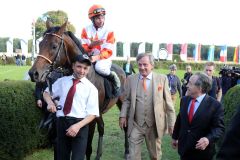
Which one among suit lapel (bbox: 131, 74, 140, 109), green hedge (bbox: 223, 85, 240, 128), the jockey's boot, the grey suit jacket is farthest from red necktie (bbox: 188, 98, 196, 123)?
the jockey's boot

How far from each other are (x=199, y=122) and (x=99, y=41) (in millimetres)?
2374

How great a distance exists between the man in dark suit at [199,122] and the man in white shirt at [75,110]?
104 centimetres

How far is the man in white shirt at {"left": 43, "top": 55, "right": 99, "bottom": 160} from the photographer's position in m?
3.67

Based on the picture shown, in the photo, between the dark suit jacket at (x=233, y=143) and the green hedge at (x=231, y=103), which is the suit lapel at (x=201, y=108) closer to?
the green hedge at (x=231, y=103)

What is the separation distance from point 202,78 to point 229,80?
232 inches

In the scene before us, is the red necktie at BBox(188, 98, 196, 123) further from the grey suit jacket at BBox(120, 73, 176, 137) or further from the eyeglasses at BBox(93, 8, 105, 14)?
the eyeglasses at BBox(93, 8, 105, 14)

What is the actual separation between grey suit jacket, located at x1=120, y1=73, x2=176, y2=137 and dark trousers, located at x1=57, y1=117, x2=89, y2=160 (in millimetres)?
1011

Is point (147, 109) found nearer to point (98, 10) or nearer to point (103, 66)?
point (103, 66)

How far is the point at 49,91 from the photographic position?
394 centimetres

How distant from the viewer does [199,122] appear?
12.0 ft

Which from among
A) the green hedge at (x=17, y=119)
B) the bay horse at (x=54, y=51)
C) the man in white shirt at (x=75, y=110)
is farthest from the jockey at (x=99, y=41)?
the man in white shirt at (x=75, y=110)

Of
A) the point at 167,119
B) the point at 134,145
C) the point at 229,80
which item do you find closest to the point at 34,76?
the point at 134,145

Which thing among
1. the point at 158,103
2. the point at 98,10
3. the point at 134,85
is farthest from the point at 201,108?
the point at 98,10

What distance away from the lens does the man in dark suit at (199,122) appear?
144 inches
